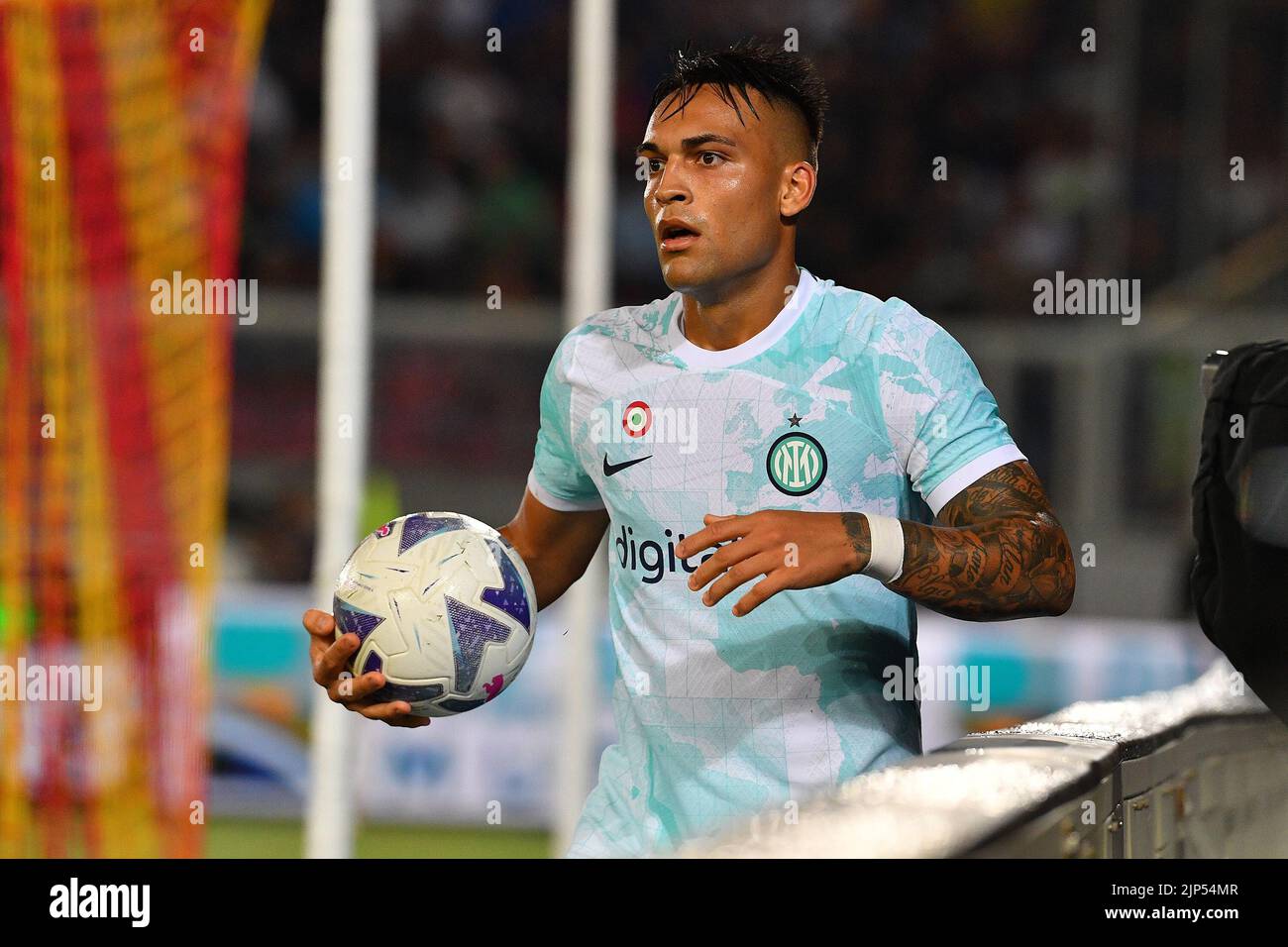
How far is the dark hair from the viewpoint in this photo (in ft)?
7.61

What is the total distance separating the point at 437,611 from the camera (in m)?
2.17

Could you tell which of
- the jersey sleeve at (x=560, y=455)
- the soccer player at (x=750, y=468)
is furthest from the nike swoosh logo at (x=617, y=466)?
the jersey sleeve at (x=560, y=455)

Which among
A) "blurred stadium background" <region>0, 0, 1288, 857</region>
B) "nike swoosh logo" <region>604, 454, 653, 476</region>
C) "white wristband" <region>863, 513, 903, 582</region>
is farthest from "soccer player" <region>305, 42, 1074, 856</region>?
"blurred stadium background" <region>0, 0, 1288, 857</region>

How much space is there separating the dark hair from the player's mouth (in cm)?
20

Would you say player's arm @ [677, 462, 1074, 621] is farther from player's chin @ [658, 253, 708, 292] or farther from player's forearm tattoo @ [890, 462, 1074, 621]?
player's chin @ [658, 253, 708, 292]

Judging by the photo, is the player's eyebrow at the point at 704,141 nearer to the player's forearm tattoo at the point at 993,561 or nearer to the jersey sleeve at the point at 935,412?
the jersey sleeve at the point at 935,412

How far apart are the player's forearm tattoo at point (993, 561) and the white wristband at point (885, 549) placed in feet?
0.04

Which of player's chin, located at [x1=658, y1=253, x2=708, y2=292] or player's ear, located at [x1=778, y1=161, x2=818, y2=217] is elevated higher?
player's ear, located at [x1=778, y1=161, x2=818, y2=217]

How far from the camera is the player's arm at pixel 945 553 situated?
5.94 ft

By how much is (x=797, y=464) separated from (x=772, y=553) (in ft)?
1.47

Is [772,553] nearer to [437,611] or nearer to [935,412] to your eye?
[935,412]

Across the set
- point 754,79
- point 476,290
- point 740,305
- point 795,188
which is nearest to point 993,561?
point 740,305

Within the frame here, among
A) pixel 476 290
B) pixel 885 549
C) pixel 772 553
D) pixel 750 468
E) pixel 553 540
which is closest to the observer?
pixel 772 553
